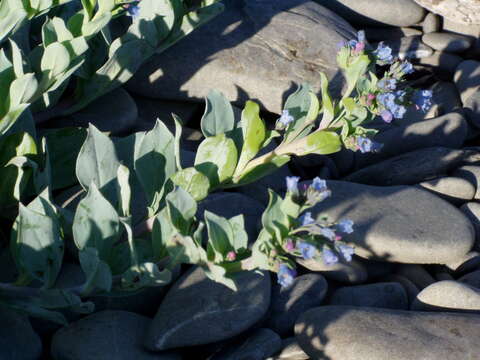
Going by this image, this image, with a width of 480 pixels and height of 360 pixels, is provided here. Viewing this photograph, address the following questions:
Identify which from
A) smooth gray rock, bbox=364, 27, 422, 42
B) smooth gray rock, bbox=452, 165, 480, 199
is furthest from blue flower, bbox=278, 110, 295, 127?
smooth gray rock, bbox=364, 27, 422, 42

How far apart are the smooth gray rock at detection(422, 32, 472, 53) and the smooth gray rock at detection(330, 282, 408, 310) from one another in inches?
67.1

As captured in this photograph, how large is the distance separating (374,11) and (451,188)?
50.5 inches

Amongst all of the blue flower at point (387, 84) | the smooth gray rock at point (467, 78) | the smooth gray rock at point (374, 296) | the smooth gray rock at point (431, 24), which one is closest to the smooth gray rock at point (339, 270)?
the smooth gray rock at point (374, 296)

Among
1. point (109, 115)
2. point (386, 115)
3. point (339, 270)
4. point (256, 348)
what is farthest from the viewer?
point (109, 115)

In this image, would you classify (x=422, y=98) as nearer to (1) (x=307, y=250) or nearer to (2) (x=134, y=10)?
(1) (x=307, y=250)

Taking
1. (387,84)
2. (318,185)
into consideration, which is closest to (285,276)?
(318,185)

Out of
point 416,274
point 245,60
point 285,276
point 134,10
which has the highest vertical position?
point 134,10

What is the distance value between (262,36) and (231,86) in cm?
29

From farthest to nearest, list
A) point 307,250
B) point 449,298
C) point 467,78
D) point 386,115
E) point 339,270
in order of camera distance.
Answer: point 467,78 → point 339,270 → point 449,298 → point 386,115 → point 307,250

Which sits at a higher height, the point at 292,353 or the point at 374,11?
the point at 374,11

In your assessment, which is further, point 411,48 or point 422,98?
point 411,48

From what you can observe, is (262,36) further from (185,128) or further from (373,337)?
(373,337)

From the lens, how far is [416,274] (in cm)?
227

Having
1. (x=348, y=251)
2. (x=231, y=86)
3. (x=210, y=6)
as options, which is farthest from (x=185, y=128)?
(x=348, y=251)
